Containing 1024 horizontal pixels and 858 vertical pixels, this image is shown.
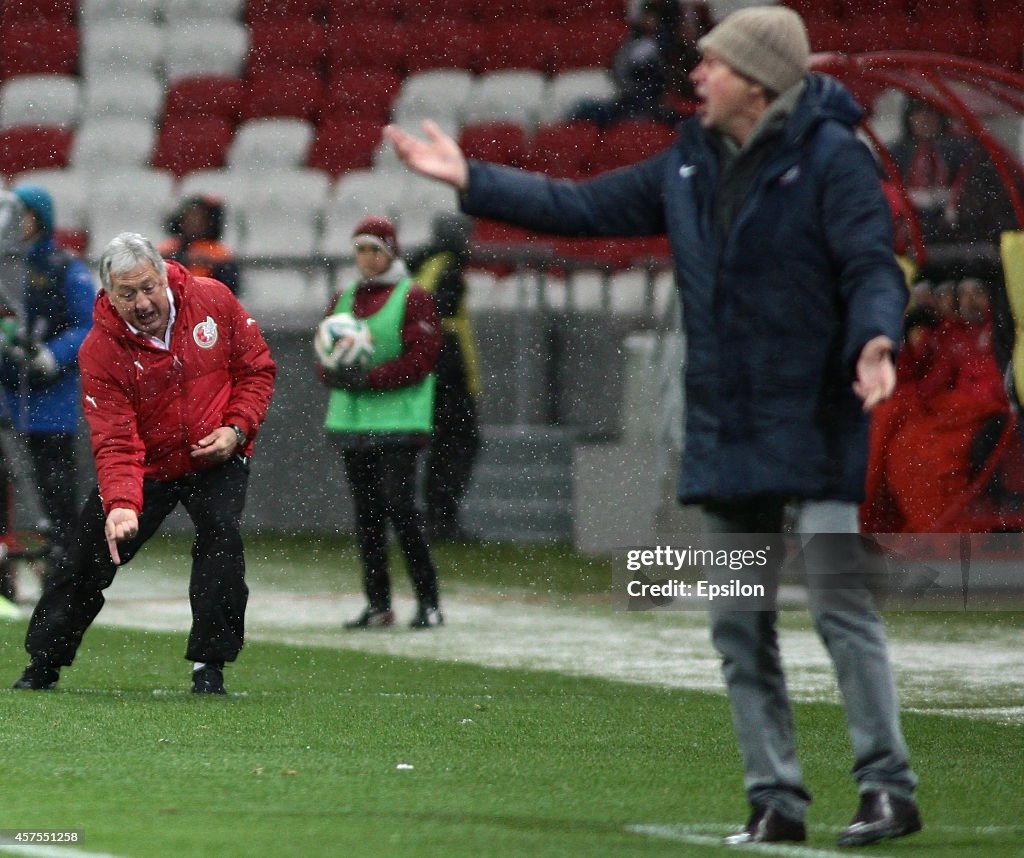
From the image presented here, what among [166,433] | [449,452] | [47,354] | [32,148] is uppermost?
[166,433]

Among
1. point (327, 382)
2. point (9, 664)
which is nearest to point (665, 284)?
point (327, 382)

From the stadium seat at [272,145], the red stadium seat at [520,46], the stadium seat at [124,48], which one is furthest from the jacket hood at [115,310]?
the stadium seat at [124,48]

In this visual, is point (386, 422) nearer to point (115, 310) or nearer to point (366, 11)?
point (115, 310)

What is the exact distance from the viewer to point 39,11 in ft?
70.5

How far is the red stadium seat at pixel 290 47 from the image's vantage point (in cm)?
2014

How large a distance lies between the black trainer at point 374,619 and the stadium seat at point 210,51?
1098 cm

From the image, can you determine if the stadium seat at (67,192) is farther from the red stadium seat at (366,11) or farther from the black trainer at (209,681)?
the black trainer at (209,681)

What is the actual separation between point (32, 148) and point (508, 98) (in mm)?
4376

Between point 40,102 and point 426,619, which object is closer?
point 426,619

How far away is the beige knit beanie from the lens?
4.60 m

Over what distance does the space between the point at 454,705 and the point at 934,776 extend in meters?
1.97

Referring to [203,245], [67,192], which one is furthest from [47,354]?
[67,192]

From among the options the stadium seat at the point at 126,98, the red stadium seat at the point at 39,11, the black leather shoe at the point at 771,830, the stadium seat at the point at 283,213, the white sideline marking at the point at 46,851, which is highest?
the red stadium seat at the point at 39,11

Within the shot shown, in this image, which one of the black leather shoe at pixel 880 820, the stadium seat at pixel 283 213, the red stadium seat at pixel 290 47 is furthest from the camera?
the red stadium seat at pixel 290 47
